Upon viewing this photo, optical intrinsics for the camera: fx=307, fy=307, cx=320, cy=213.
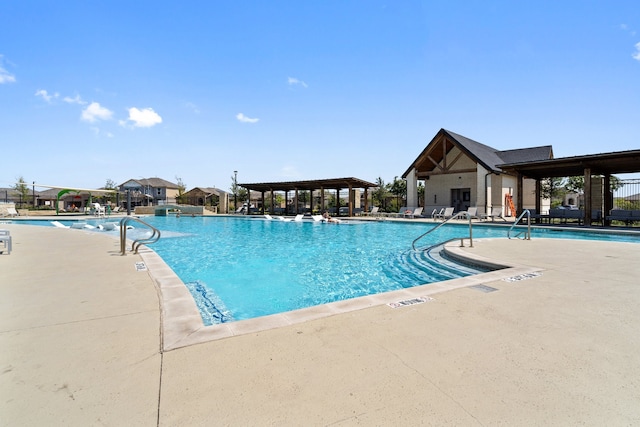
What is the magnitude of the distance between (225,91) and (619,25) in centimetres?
1491

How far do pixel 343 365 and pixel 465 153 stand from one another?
2269 centimetres

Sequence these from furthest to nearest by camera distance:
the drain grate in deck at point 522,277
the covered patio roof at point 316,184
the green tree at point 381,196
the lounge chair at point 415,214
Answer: the green tree at point 381,196 → the covered patio roof at point 316,184 → the lounge chair at point 415,214 → the drain grate in deck at point 522,277

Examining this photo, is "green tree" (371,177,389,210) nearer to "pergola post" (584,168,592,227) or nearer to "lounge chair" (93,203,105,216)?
"pergola post" (584,168,592,227)

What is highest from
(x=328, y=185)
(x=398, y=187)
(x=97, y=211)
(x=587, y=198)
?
(x=398, y=187)

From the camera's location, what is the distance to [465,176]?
23719mm

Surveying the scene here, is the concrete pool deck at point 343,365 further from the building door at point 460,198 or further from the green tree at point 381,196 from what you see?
the green tree at point 381,196

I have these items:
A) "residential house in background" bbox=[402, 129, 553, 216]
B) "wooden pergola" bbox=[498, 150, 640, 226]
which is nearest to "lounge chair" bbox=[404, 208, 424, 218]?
"residential house in background" bbox=[402, 129, 553, 216]

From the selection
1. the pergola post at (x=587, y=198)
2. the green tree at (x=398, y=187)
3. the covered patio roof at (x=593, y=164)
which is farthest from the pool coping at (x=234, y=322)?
the green tree at (x=398, y=187)

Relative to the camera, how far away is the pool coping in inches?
99.2

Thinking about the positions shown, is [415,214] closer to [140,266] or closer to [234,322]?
[140,266]

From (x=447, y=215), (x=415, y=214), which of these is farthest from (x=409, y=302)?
(x=415, y=214)

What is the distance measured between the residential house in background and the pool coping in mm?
18481

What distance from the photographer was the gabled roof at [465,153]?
21969mm

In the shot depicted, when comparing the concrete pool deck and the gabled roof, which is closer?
the concrete pool deck
